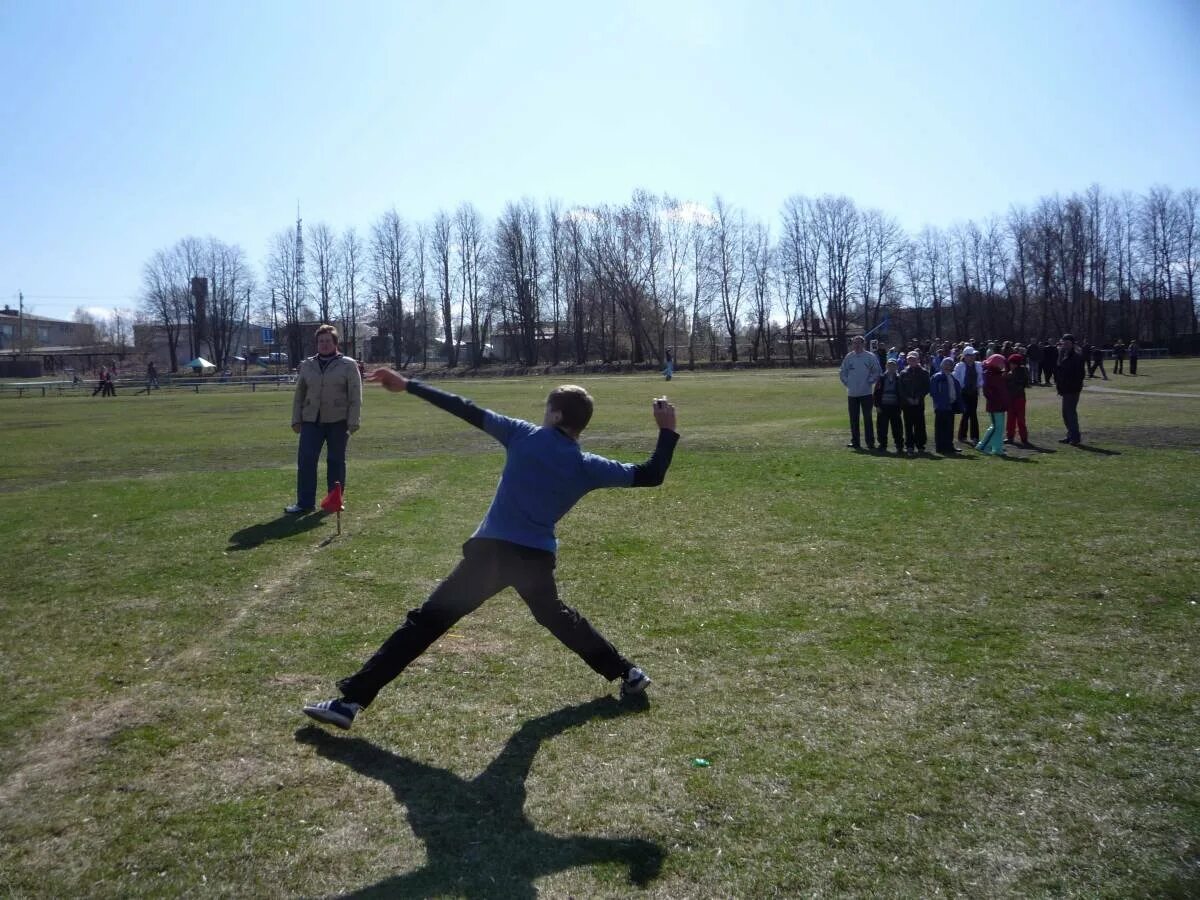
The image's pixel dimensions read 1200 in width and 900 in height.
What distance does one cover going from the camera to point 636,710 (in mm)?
5191

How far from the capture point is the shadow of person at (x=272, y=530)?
951 centimetres

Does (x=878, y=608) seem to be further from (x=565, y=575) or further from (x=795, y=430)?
(x=795, y=430)

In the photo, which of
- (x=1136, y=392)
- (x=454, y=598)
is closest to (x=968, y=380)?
(x=454, y=598)

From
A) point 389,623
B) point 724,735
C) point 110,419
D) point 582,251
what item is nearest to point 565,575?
point 389,623

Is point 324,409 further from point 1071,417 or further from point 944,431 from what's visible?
point 1071,417

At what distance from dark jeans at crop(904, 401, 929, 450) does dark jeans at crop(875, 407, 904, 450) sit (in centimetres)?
14

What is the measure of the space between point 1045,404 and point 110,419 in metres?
29.1

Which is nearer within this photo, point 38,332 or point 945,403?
point 945,403

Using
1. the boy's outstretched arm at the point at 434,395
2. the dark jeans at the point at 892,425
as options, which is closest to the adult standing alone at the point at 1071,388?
the dark jeans at the point at 892,425

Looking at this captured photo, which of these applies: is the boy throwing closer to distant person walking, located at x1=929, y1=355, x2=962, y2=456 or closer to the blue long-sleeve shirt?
the blue long-sleeve shirt

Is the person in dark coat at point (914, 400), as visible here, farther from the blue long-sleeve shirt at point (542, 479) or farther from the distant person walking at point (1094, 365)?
the distant person walking at point (1094, 365)

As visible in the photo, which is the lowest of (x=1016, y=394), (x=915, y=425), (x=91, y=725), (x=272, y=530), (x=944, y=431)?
(x=91, y=725)

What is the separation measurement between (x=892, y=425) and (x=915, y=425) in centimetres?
40

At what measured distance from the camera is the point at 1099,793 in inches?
164
